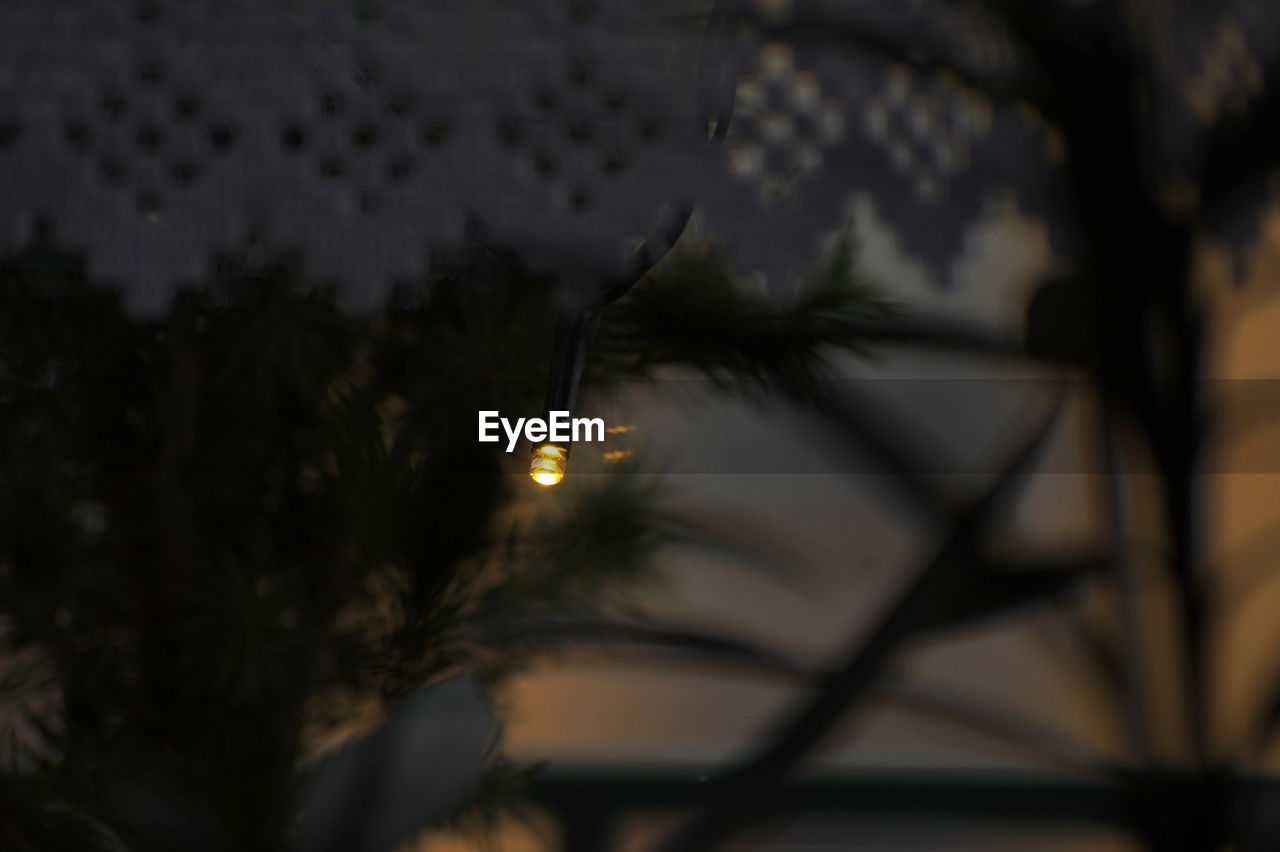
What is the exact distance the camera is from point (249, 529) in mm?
640

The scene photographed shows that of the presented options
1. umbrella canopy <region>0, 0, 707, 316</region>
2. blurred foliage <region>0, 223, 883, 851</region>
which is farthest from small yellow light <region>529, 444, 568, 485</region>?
umbrella canopy <region>0, 0, 707, 316</region>

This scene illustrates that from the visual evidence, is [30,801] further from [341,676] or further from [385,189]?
[385,189]

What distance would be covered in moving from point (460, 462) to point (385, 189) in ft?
0.51

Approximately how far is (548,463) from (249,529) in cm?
21

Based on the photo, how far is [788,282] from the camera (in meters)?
0.52

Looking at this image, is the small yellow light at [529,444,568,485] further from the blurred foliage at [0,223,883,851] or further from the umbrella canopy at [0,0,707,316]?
the umbrella canopy at [0,0,707,316]

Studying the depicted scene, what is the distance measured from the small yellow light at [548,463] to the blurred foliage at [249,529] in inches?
1.0

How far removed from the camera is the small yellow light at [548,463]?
1.91ft

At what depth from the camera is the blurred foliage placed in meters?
0.53

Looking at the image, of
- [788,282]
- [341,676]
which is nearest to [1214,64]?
[788,282]

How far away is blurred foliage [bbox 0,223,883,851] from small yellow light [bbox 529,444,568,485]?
2cm

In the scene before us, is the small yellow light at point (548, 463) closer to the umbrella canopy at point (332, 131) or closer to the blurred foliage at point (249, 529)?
the blurred foliage at point (249, 529)

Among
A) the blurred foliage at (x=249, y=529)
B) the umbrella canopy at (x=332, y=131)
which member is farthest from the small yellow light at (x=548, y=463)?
the umbrella canopy at (x=332, y=131)

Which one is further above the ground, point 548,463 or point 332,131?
point 332,131
